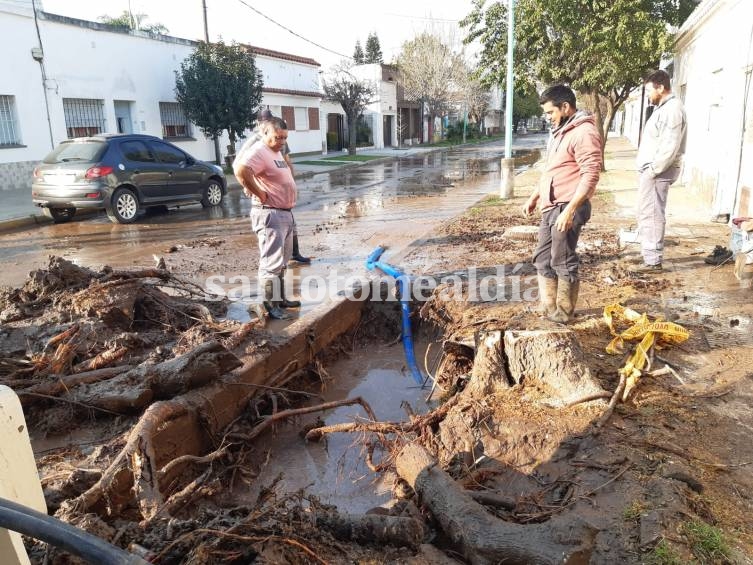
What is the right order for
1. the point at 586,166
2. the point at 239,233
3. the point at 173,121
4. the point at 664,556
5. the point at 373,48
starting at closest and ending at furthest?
the point at 664,556
the point at 586,166
the point at 239,233
the point at 173,121
the point at 373,48

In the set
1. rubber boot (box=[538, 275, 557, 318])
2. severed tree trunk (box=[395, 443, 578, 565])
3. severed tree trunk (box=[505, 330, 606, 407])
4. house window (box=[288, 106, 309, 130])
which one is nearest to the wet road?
rubber boot (box=[538, 275, 557, 318])

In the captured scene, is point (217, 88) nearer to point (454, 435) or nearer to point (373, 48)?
point (454, 435)

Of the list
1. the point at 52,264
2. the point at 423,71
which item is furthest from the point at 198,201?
the point at 423,71

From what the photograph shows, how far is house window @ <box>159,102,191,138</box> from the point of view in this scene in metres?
21.5

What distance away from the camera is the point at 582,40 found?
15.4 metres

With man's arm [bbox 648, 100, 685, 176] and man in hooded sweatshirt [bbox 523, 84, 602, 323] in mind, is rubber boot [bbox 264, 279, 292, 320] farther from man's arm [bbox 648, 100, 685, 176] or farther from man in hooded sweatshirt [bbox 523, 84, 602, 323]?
man's arm [bbox 648, 100, 685, 176]

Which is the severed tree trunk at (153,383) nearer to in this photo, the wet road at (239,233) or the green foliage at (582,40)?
the wet road at (239,233)

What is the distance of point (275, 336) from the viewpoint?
4.79 meters

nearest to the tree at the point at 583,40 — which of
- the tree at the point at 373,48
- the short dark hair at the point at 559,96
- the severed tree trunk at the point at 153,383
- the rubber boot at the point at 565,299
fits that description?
the short dark hair at the point at 559,96

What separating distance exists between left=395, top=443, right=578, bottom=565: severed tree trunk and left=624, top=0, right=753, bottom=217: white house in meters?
7.58

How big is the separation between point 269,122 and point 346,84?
2564 centimetres

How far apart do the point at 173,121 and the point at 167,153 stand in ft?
33.6

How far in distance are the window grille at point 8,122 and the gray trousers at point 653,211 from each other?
1625 centimetres

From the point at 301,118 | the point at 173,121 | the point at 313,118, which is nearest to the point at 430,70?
the point at 313,118
